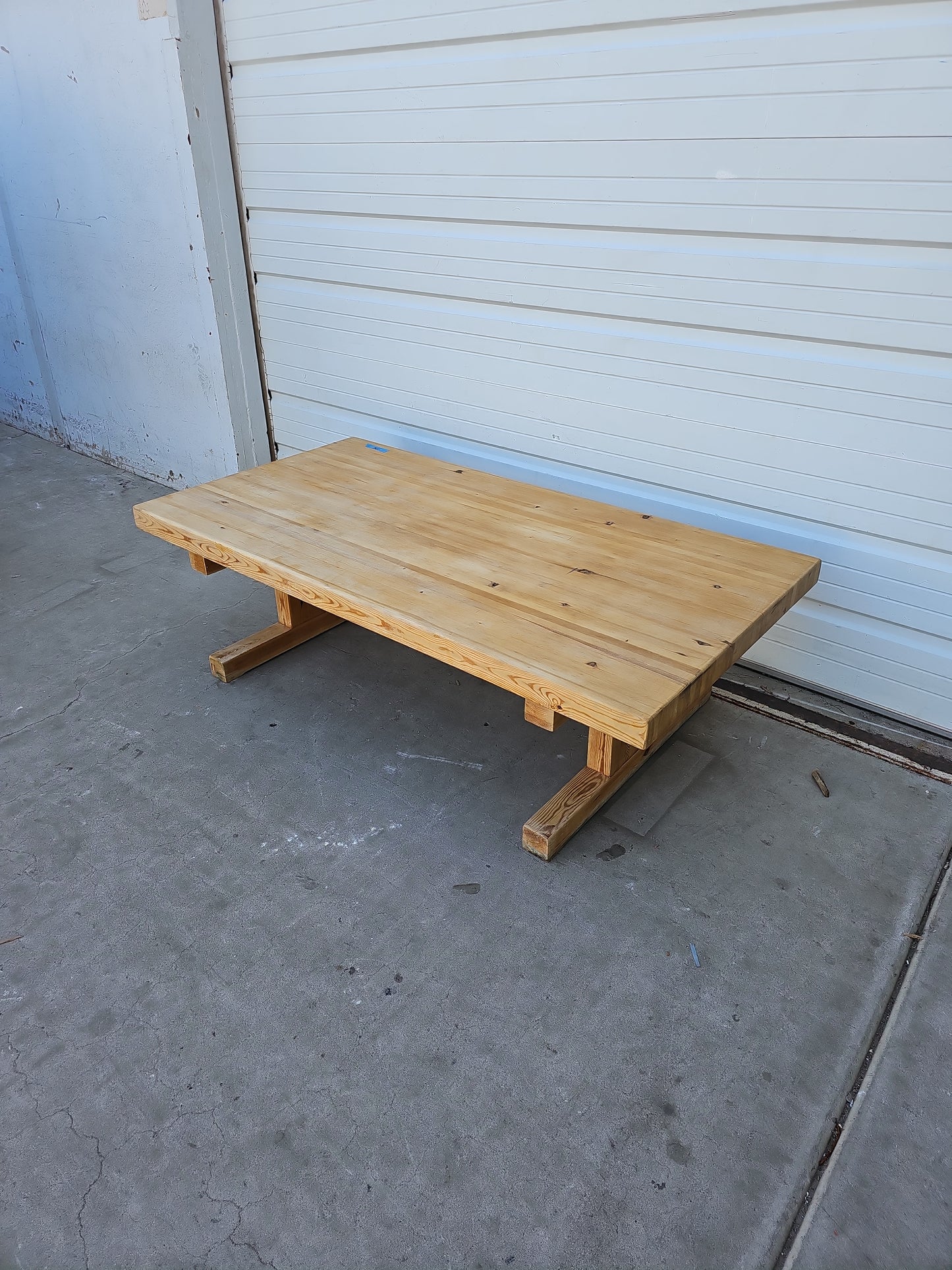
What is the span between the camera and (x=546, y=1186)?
53.6 inches

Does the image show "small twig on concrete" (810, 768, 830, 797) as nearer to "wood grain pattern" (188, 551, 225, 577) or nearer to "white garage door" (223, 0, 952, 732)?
"white garage door" (223, 0, 952, 732)

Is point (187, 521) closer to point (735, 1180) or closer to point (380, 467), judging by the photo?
point (380, 467)

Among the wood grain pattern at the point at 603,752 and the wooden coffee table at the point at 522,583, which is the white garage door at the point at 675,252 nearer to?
the wooden coffee table at the point at 522,583

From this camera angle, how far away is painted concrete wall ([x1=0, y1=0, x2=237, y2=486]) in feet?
11.5

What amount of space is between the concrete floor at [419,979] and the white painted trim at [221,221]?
1690 mm

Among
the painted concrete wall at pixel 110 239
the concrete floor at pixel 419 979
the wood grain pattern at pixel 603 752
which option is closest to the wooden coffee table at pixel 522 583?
the wood grain pattern at pixel 603 752

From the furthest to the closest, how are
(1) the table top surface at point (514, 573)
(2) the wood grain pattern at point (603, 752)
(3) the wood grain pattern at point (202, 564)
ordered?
(3) the wood grain pattern at point (202, 564) → (2) the wood grain pattern at point (603, 752) → (1) the table top surface at point (514, 573)

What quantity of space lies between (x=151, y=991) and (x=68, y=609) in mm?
1927

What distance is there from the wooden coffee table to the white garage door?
0.96 ft

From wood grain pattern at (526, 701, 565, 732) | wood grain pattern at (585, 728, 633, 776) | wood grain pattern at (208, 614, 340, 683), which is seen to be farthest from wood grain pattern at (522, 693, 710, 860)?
wood grain pattern at (208, 614, 340, 683)

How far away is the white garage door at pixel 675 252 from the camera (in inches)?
80.7

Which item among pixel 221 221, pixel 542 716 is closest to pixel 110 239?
pixel 221 221

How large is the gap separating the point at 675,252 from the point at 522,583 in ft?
3.66

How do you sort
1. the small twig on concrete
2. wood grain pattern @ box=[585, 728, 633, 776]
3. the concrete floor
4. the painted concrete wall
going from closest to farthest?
1. the concrete floor
2. wood grain pattern @ box=[585, 728, 633, 776]
3. the small twig on concrete
4. the painted concrete wall
